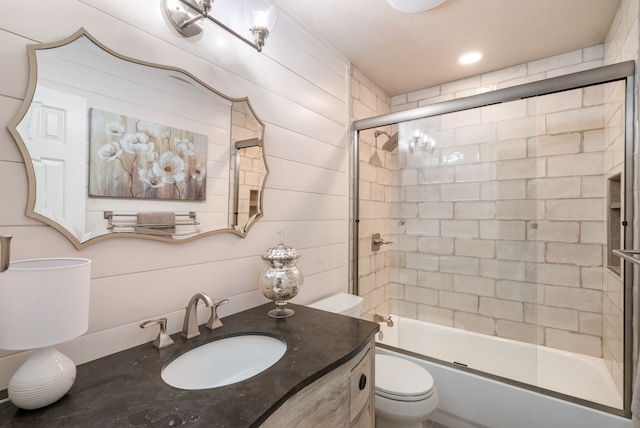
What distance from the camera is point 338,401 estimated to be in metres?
1.00

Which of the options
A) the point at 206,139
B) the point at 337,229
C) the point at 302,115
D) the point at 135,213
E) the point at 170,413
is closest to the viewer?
the point at 170,413

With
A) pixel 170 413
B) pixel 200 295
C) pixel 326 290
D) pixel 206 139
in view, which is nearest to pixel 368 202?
pixel 326 290

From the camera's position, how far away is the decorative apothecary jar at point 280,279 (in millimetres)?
1355

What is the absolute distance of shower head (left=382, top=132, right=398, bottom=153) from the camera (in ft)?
7.96

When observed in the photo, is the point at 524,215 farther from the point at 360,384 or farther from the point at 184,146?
the point at 184,146

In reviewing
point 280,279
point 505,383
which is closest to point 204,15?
point 280,279

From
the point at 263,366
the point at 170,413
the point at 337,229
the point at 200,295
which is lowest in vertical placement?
the point at 263,366

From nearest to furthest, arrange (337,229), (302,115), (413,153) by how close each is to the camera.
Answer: (302,115) → (337,229) → (413,153)

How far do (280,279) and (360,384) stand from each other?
533mm

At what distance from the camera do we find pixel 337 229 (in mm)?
2244

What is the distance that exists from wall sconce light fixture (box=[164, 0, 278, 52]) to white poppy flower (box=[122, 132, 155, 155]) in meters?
0.49

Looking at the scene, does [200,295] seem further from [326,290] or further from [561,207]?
[561,207]

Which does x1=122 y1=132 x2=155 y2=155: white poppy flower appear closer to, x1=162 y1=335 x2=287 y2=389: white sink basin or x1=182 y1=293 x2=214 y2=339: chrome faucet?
x1=182 y1=293 x2=214 y2=339: chrome faucet

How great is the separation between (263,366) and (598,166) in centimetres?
241
